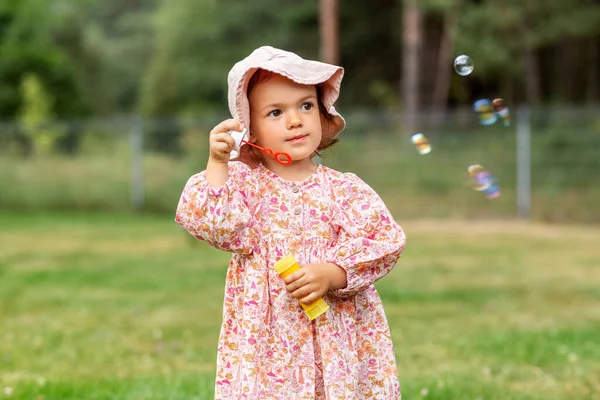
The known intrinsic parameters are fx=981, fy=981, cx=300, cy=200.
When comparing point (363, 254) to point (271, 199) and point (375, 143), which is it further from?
point (375, 143)

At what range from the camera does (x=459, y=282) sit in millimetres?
10125

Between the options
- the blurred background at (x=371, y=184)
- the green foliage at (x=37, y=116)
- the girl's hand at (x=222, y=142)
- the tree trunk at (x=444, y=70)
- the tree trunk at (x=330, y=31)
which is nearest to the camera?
the girl's hand at (x=222, y=142)

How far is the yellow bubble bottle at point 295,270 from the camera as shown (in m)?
3.19

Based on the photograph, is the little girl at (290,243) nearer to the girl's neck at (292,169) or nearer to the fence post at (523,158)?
the girl's neck at (292,169)

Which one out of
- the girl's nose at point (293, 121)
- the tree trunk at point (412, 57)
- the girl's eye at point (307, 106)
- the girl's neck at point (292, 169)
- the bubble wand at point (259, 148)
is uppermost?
the girl's eye at point (307, 106)

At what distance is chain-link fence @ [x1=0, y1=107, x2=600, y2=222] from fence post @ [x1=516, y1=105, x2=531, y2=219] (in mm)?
19

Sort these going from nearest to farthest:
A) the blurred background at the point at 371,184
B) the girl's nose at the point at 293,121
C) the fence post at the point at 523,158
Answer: the girl's nose at the point at 293,121 → the blurred background at the point at 371,184 → the fence post at the point at 523,158

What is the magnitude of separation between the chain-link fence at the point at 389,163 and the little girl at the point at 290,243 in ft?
45.5

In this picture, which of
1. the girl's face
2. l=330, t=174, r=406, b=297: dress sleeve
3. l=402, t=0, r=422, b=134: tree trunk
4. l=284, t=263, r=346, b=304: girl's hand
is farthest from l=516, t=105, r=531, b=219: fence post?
l=284, t=263, r=346, b=304: girl's hand

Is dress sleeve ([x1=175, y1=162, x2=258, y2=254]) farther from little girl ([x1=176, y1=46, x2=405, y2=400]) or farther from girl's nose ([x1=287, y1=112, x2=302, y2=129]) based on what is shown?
girl's nose ([x1=287, y1=112, x2=302, y2=129])

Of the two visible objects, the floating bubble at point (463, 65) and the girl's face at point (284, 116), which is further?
the floating bubble at point (463, 65)

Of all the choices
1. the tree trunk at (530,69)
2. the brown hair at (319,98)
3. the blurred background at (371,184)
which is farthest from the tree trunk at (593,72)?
the brown hair at (319,98)

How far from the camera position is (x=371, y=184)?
1941cm

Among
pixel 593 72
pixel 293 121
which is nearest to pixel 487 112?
pixel 293 121
